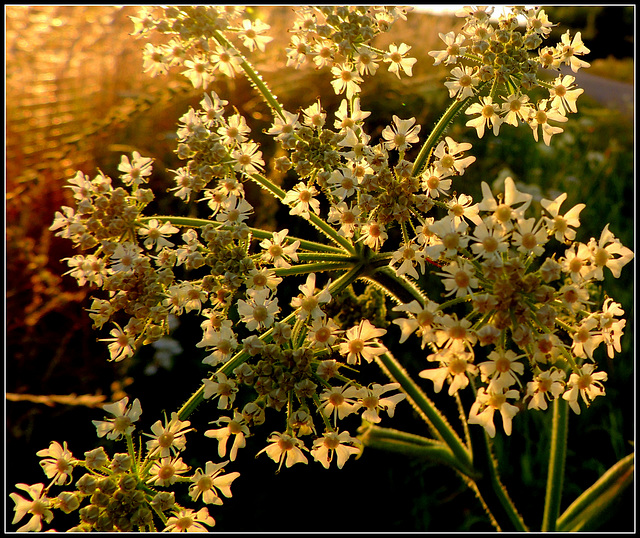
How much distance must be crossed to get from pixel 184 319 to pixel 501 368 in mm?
3680

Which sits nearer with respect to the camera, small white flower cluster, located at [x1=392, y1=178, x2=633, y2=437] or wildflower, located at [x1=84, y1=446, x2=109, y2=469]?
small white flower cluster, located at [x1=392, y1=178, x2=633, y2=437]

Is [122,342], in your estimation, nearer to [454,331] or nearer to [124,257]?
[124,257]

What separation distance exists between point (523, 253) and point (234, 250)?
102cm

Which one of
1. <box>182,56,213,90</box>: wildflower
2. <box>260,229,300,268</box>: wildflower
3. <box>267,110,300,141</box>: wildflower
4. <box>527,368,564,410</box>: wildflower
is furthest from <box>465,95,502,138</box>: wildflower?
<box>182,56,213,90</box>: wildflower

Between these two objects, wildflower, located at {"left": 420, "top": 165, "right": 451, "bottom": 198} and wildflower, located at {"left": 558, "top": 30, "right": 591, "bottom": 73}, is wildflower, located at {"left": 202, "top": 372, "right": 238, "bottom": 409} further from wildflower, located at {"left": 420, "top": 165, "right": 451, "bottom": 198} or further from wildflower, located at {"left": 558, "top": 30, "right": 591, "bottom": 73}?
wildflower, located at {"left": 558, "top": 30, "right": 591, "bottom": 73}

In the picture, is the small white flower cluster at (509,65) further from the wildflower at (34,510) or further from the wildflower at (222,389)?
the wildflower at (34,510)

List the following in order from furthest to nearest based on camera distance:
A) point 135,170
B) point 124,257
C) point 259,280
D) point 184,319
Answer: point 184,319
point 135,170
point 124,257
point 259,280

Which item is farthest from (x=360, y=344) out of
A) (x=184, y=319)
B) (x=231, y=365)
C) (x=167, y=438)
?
(x=184, y=319)

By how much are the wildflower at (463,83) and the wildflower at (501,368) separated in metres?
1.15

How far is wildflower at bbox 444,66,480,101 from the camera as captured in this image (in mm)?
2287

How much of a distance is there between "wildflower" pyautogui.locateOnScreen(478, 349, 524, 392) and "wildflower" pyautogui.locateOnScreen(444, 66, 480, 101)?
1.15 metres

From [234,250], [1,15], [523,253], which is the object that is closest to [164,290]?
[234,250]

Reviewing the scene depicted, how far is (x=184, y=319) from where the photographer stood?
16.1ft

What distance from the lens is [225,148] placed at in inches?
87.6
